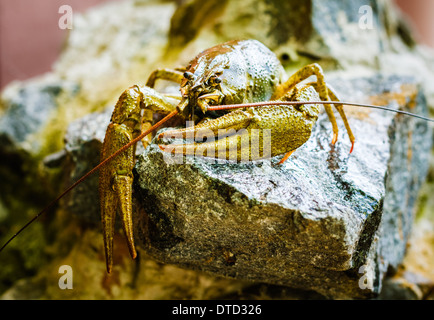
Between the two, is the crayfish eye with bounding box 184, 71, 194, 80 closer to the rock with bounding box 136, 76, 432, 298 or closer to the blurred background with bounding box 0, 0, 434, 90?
the rock with bounding box 136, 76, 432, 298

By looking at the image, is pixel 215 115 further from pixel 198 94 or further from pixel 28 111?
pixel 28 111

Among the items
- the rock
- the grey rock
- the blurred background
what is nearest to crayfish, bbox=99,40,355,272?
the rock

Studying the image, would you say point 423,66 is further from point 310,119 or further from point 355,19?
point 310,119

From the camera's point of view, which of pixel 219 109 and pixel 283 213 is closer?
pixel 283 213

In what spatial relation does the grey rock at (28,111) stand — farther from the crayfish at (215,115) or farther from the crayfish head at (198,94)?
the crayfish head at (198,94)

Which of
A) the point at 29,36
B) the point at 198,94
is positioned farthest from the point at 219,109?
the point at 29,36

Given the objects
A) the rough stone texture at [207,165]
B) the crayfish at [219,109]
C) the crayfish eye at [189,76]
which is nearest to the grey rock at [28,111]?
the rough stone texture at [207,165]
